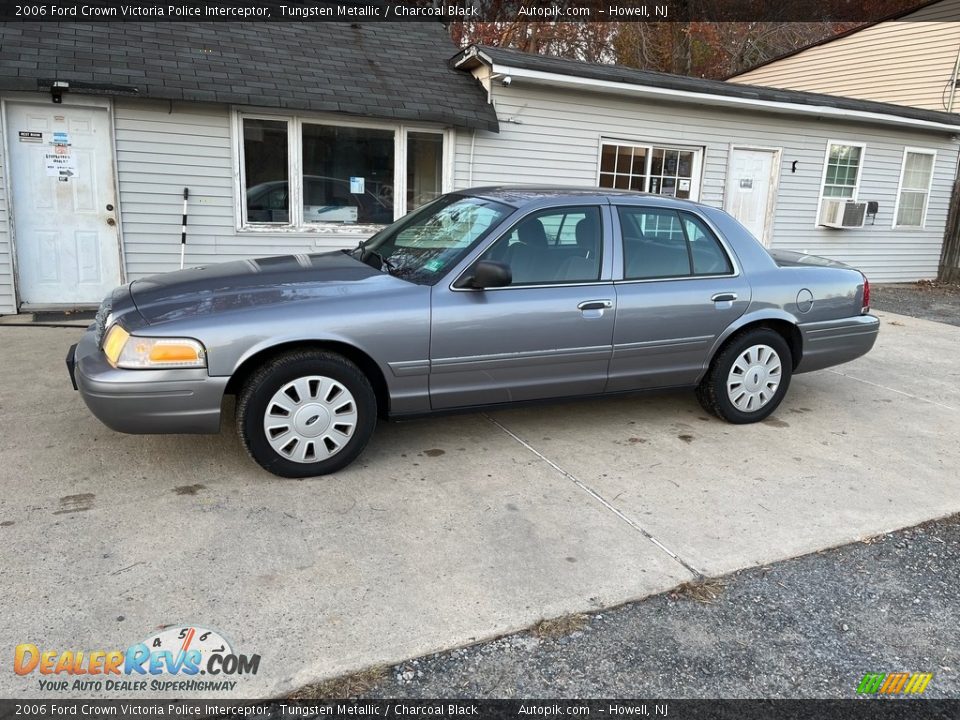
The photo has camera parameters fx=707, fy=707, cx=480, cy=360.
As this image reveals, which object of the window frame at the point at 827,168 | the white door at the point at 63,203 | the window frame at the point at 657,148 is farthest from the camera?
the window frame at the point at 827,168

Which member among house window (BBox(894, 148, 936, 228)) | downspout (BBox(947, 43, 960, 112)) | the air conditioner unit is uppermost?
downspout (BBox(947, 43, 960, 112))

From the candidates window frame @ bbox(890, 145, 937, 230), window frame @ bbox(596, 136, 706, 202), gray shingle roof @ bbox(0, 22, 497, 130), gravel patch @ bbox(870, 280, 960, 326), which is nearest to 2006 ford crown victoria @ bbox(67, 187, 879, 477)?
gray shingle roof @ bbox(0, 22, 497, 130)

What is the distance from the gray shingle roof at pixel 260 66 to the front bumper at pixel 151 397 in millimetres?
4964

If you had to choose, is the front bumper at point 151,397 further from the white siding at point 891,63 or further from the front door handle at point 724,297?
the white siding at point 891,63

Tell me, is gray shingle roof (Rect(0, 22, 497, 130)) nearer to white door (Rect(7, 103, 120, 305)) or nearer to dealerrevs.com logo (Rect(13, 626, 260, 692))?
white door (Rect(7, 103, 120, 305))

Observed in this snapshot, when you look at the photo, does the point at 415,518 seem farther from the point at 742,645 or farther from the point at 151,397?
the point at 742,645

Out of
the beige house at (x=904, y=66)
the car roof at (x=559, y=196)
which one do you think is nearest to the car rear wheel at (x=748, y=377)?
the car roof at (x=559, y=196)

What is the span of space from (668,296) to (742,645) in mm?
2298

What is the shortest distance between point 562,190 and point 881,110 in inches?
387

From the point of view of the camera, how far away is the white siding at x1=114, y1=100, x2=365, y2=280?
769 centimetres

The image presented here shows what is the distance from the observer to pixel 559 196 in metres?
4.35

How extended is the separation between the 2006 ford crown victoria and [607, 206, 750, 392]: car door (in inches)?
0.4

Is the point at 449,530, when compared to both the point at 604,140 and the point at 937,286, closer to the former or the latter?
the point at 604,140

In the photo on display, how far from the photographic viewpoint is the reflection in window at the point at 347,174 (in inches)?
332
